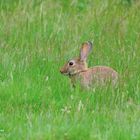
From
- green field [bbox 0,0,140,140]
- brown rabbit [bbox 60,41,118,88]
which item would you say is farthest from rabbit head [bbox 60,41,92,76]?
green field [bbox 0,0,140,140]

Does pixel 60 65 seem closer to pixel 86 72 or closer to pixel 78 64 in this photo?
pixel 78 64

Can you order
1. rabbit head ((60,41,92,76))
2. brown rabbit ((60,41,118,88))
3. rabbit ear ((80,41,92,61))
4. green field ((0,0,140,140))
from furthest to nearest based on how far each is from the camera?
rabbit ear ((80,41,92,61)), rabbit head ((60,41,92,76)), brown rabbit ((60,41,118,88)), green field ((0,0,140,140))

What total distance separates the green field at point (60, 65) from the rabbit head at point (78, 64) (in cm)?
12

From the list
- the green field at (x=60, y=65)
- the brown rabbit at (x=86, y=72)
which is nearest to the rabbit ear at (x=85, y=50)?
the brown rabbit at (x=86, y=72)

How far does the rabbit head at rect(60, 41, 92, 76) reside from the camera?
7.84 m

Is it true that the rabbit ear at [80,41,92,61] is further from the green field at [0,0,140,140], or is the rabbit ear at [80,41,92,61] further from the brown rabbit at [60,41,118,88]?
the green field at [0,0,140,140]

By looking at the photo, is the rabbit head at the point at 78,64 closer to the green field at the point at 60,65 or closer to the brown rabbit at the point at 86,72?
the brown rabbit at the point at 86,72

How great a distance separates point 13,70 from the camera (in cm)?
764

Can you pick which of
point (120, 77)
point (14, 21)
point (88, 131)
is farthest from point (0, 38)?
point (88, 131)

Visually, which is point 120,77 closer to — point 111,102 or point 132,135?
point 111,102

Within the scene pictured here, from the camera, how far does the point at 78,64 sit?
795 centimetres

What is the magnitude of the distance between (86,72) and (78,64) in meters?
0.24

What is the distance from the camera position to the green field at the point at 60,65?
5938 millimetres

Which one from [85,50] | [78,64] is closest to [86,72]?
[78,64]
